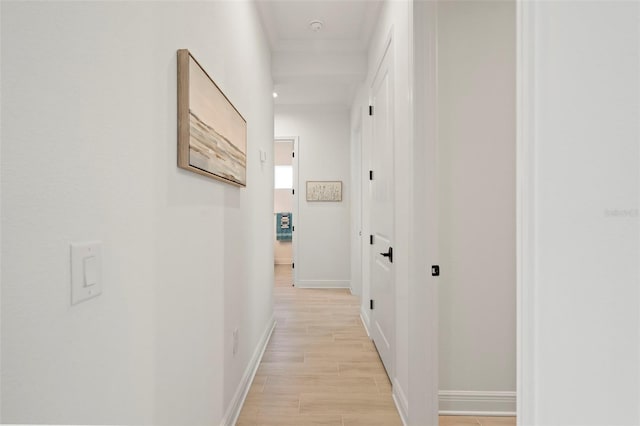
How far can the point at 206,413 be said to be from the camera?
1.48m

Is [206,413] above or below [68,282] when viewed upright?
below

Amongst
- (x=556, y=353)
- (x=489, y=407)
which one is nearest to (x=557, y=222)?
(x=556, y=353)

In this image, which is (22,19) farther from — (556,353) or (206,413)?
(206,413)

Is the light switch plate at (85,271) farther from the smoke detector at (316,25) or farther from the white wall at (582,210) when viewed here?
the smoke detector at (316,25)

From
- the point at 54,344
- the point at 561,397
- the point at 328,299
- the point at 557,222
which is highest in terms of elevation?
the point at 557,222

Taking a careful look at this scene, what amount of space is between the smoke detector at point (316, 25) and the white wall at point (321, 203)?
2024 mm

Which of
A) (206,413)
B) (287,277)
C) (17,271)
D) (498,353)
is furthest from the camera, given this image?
(287,277)

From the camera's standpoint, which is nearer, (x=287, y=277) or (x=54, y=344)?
(x=54, y=344)

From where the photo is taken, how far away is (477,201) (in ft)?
6.63

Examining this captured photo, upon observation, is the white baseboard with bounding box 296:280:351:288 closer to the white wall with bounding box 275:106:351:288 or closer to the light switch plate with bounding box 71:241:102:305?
the white wall with bounding box 275:106:351:288

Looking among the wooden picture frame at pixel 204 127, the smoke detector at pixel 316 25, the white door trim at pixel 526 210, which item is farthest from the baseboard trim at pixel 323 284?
the white door trim at pixel 526 210

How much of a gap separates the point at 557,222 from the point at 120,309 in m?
0.99

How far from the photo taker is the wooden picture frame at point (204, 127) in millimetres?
1179

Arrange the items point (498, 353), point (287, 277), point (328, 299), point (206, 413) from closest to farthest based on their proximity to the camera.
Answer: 1. point (206, 413)
2. point (498, 353)
3. point (328, 299)
4. point (287, 277)
